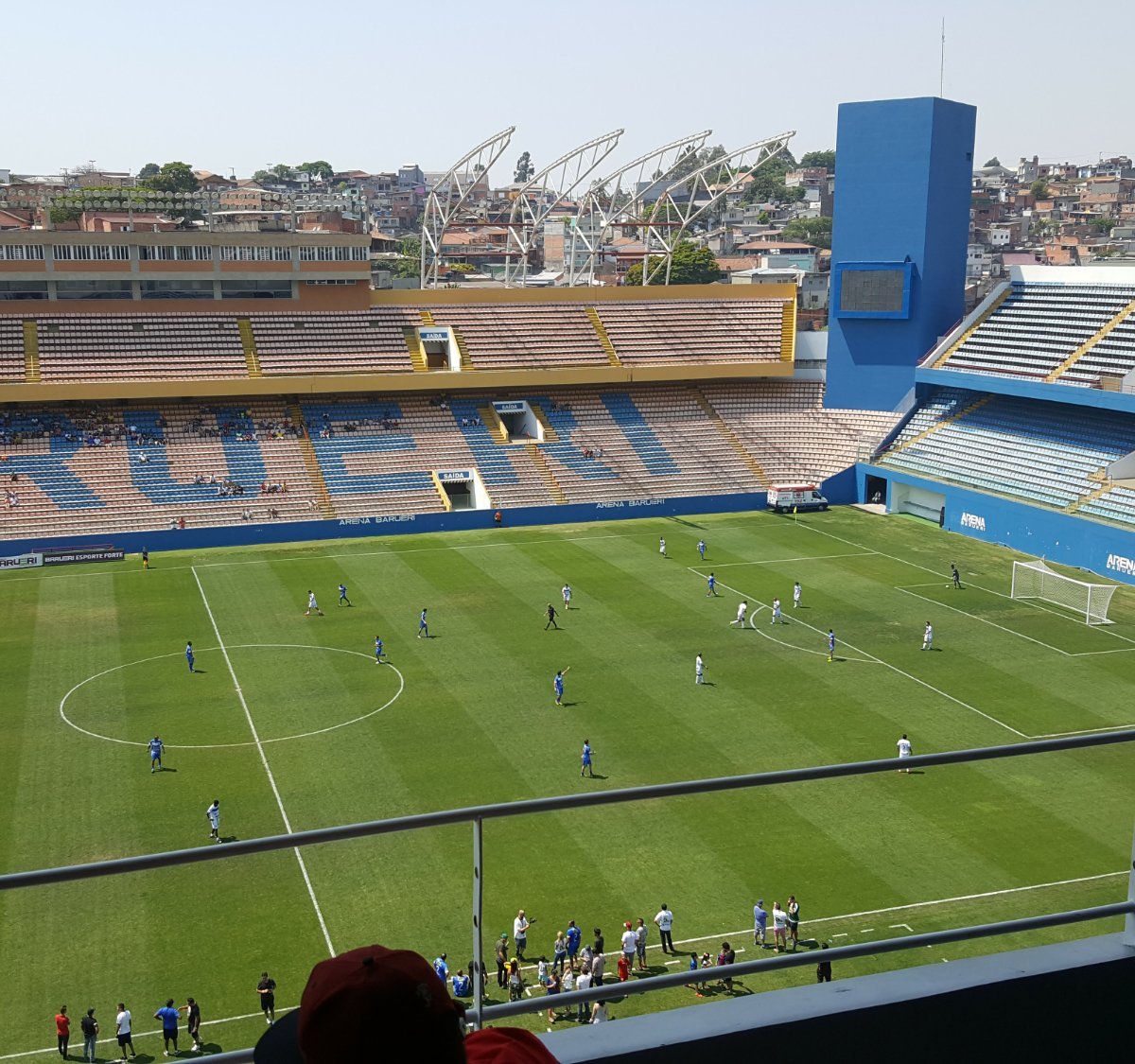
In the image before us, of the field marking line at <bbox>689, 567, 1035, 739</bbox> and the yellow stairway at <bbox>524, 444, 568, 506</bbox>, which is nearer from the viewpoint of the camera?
the field marking line at <bbox>689, 567, 1035, 739</bbox>

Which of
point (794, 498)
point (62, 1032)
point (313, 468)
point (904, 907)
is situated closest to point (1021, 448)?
point (794, 498)

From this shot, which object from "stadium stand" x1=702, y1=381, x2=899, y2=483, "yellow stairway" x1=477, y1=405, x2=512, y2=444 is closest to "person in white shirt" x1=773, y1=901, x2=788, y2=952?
"yellow stairway" x1=477, y1=405, x2=512, y2=444

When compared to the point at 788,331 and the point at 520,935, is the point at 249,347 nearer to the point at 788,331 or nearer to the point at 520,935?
the point at 788,331

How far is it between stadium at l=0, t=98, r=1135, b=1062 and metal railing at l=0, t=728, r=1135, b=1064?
21 millimetres

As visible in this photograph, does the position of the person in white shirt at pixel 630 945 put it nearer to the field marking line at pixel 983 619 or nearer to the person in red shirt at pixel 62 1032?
the person in red shirt at pixel 62 1032

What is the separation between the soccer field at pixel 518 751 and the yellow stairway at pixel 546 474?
560 cm

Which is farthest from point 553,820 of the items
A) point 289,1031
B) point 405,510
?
point 405,510

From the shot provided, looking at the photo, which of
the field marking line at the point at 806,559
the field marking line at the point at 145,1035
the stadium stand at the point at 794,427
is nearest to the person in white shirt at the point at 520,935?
the field marking line at the point at 145,1035

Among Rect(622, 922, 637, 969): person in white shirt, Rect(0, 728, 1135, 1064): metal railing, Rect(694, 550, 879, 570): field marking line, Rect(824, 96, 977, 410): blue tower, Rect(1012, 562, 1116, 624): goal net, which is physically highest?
Rect(824, 96, 977, 410): blue tower

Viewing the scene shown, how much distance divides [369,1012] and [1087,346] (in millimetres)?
49764

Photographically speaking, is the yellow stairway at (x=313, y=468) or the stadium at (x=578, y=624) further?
the yellow stairway at (x=313, y=468)

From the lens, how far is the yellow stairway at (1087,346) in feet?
153

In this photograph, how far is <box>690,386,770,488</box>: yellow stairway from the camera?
54.0 m

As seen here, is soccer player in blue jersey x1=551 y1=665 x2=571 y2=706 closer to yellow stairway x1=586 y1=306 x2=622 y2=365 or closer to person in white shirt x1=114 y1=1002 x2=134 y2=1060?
person in white shirt x1=114 y1=1002 x2=134 y2=1060
